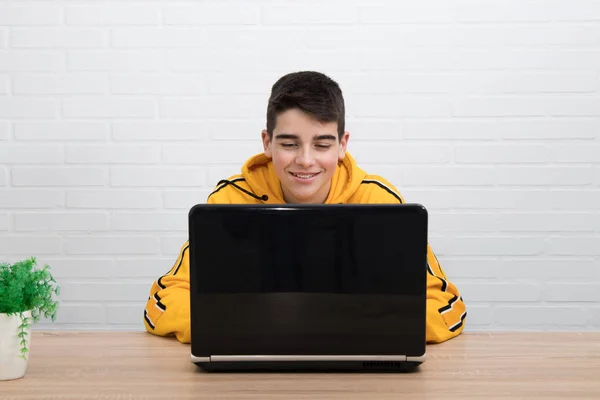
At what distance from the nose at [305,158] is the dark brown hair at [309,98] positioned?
0.08 m

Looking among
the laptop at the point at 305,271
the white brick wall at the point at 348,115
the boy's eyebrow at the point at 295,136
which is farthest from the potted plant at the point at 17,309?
the white brick wall at the point at 348,115

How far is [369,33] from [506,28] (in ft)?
1.63

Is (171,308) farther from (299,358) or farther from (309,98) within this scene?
(309,98)

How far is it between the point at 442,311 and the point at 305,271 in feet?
1.45

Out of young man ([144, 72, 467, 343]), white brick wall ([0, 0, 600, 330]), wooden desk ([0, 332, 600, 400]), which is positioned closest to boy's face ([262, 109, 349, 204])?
young man ([144, 72, 467, 343])

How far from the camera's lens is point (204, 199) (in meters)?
2.62

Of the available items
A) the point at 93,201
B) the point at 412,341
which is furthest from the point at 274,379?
the point at 93,201

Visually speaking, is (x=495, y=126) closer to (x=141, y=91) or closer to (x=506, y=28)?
(x=506, y=28)

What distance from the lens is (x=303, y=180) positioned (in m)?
1.74

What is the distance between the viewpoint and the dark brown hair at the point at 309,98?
1.67 metres

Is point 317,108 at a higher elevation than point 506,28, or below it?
below

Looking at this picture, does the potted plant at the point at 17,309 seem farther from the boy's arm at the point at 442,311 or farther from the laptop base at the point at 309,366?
the boy's arm at the point at 442,311

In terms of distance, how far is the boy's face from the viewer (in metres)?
1.68

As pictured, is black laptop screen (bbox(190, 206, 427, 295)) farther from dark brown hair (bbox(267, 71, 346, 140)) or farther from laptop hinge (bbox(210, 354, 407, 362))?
dark brown hair (bbox(267, 71, 346, 140))
